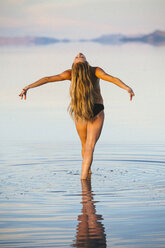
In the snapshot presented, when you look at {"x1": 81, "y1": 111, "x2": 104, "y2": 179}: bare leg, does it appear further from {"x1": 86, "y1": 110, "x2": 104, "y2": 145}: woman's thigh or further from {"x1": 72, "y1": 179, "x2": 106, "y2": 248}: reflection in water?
{"x1": 72, "y1": 179, "x2": 106, "y2": 248}: reflection in water

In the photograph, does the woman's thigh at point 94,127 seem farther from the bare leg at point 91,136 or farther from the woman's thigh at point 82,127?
the woman's thigh at point 82,127

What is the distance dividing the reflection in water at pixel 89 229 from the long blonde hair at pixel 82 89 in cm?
180

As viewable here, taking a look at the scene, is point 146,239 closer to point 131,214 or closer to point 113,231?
point 113,231

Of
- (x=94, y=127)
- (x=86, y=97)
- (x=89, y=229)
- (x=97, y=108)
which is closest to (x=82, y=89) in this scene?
(x=86, y=97)

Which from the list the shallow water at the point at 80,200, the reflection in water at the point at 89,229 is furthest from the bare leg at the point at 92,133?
the reflection in water at the point at 89,229

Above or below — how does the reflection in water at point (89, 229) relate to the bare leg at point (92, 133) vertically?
below

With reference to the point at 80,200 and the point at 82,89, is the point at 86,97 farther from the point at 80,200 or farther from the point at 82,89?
the point at 80,200

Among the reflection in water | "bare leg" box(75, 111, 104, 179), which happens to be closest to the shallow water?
the reflection in water

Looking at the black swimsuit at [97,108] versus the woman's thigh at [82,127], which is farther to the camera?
the woman's thigh at [82,127]

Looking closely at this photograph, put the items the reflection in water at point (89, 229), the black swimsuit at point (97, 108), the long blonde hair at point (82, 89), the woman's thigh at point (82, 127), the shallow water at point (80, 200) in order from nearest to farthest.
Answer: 1. the reflection in water at point (89, 229)
2. the shallow water at point (80, 200)
3. the long blonde hair at point (82, 89)
4. the black swimsuit at point (97, 108)
5. the woman's thigh at point (82, 127)

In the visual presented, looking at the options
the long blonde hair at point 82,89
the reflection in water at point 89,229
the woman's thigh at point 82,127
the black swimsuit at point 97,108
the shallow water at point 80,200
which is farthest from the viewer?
the woman's thigh at point 82,127

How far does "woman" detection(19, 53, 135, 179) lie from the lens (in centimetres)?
704

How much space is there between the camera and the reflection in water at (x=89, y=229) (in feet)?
13.4

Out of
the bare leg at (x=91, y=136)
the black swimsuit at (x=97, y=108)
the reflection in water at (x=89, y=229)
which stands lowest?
the reflection in water at (x=89, y=229)
